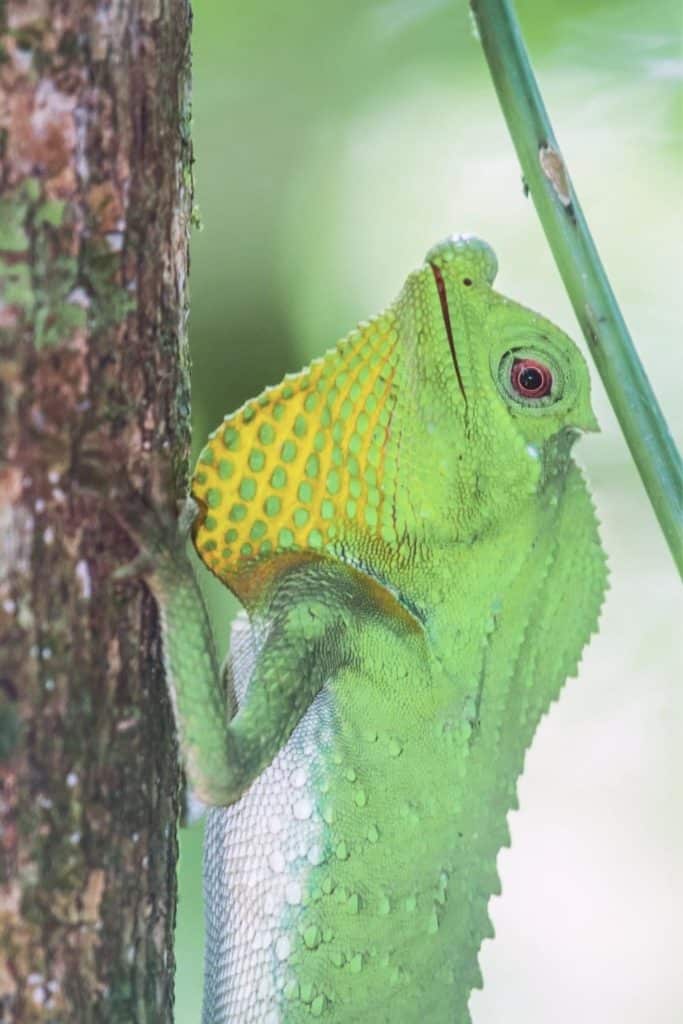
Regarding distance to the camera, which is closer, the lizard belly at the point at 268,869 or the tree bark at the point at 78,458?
the tree bark at the point at 78,458

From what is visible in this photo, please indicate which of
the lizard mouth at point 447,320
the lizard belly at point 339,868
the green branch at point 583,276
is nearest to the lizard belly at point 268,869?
the lizard belly at point 339,868

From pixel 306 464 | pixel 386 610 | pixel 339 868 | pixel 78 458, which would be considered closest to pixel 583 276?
pixel 306 464

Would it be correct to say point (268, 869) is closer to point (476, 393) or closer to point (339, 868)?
point (339, 868)

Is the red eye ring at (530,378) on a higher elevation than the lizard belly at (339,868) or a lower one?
higher

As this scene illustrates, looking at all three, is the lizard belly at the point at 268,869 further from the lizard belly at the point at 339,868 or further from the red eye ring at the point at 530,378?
the red eye ring at the point at 530,378

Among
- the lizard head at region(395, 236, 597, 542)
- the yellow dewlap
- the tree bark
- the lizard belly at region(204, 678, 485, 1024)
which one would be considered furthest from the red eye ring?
the tree bark

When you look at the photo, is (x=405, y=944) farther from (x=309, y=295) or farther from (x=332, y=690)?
(x=309, y=295)
